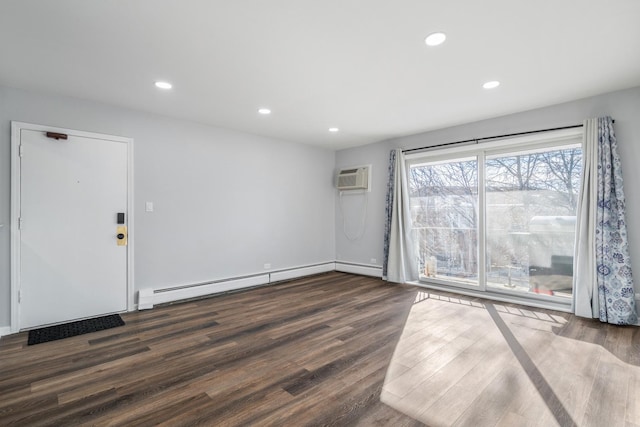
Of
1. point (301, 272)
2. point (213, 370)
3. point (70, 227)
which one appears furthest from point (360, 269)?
point (70, 227)

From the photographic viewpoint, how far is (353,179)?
5.98 metres

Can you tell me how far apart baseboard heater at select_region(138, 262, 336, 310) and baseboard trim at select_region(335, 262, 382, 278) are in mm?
568

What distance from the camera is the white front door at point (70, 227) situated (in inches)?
126

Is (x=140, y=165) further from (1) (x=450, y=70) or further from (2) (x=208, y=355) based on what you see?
(1) (x=450, y=70)

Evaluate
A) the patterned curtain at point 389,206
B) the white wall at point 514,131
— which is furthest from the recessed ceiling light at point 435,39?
the patterned curtain at point 389,206

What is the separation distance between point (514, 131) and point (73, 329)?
19.0 ft

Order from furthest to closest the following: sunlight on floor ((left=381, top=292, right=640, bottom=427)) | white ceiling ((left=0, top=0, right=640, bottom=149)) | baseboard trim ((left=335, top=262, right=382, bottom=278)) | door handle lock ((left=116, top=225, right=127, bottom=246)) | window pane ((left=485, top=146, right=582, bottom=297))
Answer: baseboard trim ((left=335, top=262, right=382, bottom=278))
window pane ((left=485, top=146, right=582, bottom=297))
door handle lock ((left=116, top=225, right=127, bottom=246))
white ceiling ((left=0, top=0, right=640, bottom=149))
sunlight on floor ((left=381, top=292, right=640, bottom=427))

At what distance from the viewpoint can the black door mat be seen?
9.83 feet

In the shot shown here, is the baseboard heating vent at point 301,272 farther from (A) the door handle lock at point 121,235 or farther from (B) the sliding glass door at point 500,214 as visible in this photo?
(A) the door handle lock at point 121,235

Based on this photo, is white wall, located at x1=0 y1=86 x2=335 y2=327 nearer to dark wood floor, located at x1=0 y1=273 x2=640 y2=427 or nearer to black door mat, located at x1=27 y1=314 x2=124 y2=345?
black door mat, located at x1=27 y1=314 x2=124 y2=345

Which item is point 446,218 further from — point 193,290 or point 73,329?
point 73,329

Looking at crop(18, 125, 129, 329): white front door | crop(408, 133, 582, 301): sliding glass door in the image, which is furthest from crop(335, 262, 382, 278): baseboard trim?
crop(18, 125, 129, 329): white front door

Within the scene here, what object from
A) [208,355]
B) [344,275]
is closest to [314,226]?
[344,275]

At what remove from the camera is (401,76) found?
3021mm
